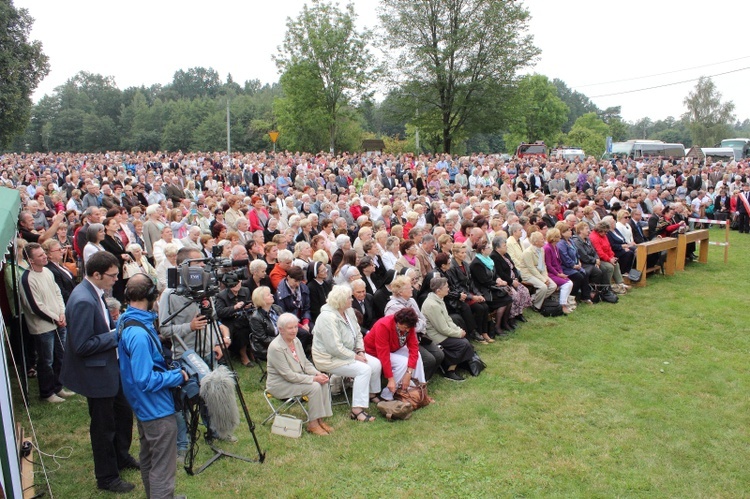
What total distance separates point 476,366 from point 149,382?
14.1 feet

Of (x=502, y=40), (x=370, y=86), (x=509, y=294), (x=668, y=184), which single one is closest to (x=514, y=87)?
(x=502, y=40)

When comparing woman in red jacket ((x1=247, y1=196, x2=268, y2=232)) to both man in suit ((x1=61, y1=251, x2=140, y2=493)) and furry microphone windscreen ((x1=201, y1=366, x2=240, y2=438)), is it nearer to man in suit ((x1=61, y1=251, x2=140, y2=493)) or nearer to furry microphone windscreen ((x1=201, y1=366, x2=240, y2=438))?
furry microphone windscreen ((x1=201, y1=366, x2=240, y2=438))

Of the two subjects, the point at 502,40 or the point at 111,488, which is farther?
the point at 502,40

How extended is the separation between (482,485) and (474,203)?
931 centimetres

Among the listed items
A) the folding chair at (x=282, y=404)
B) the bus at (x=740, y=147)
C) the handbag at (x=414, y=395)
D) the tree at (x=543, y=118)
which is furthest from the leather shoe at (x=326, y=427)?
the tree at (x=543, y=118)

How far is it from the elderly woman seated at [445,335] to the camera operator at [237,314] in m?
2.17

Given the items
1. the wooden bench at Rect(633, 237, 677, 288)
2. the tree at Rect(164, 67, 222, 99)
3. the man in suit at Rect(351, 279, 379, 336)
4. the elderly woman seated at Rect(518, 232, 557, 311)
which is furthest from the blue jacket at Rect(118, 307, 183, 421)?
the tree at Rect(164, 67, 222, 99)

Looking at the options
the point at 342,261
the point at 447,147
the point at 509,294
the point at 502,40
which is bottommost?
the point at 509,294

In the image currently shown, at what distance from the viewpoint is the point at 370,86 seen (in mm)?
34531

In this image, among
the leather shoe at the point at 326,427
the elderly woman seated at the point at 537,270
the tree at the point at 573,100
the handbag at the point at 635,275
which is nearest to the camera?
the leather shoe at the point at 326,427

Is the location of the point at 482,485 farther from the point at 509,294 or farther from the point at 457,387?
the point at 509,294

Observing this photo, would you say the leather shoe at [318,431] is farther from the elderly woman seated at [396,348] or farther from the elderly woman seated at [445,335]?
the elderly woman seated at [445,335]

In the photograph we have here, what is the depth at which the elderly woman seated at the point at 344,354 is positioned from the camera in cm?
572

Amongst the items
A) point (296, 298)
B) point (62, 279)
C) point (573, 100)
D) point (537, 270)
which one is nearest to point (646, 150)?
point (537, 270)
